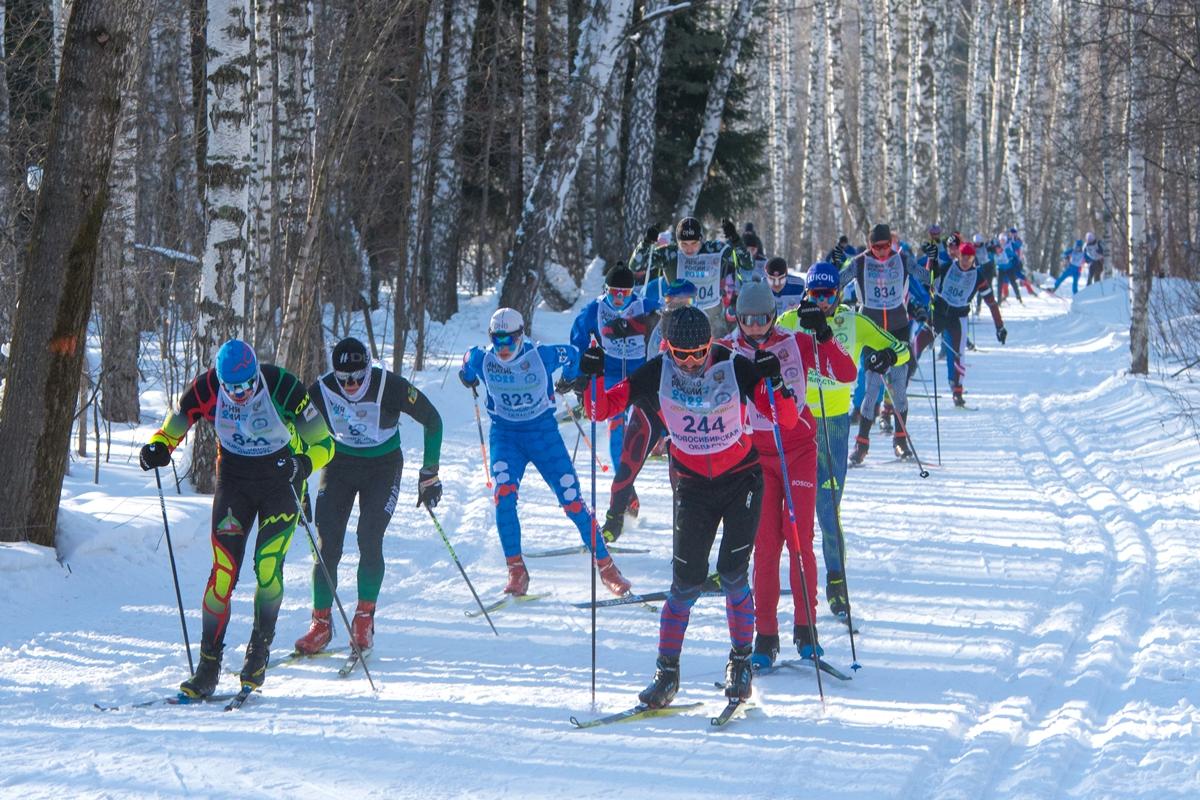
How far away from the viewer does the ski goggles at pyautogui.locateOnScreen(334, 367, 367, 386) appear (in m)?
7.39

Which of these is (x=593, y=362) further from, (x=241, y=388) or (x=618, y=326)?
(x=618, y=326)

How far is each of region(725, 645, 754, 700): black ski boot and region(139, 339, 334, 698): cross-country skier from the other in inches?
93.3

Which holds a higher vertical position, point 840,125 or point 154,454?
point 840,125

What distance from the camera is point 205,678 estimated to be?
21.8 ft

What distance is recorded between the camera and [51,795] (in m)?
5.20

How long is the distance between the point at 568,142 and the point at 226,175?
592cm

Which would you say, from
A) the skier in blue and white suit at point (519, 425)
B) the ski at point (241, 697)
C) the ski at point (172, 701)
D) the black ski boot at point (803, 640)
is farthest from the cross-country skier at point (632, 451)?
the ski at point (172, 701)

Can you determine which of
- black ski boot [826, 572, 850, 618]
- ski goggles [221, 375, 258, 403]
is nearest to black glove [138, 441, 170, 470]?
ski goggles [221, 375, 258, 403]

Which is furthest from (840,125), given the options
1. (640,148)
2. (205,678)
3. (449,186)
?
(205,678)

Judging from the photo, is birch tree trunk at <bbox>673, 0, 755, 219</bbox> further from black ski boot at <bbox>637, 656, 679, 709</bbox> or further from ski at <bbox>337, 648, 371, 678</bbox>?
black ski boot at <bbox>637, 656, 679, 709</bbox>

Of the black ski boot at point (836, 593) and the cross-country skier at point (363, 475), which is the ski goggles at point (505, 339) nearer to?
the cross-country skier at point (363, 475)

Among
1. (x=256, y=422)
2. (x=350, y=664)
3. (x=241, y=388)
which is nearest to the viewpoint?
(x=241, y=388)

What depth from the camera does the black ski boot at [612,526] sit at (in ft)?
32.9

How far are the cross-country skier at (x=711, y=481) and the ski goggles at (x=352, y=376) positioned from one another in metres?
1.91
